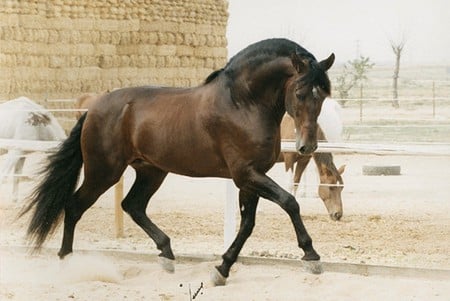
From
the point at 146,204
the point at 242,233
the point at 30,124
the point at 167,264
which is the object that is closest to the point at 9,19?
the point at 30,124

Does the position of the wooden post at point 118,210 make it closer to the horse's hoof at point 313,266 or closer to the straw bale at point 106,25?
the horse's hoof at point 313,266

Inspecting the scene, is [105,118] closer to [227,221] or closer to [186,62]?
[227,221]

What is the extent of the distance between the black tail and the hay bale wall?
6223 mm

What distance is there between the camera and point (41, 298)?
5289mm

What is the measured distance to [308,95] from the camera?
5152 millimetres

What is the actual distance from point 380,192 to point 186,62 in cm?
498

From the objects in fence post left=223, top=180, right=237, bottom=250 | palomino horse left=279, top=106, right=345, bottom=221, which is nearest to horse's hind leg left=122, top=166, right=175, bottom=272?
fence post left=223, top=180, right=237, bottom=250

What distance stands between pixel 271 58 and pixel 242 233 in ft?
2.99

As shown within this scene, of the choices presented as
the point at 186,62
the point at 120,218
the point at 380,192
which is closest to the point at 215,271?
the point at 120,218

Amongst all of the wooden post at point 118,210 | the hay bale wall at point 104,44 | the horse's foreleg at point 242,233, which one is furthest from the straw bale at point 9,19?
the horse's foreleg at point 242,233

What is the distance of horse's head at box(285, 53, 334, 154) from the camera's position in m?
5.14

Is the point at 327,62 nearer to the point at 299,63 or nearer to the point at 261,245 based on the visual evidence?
the point at 299,63

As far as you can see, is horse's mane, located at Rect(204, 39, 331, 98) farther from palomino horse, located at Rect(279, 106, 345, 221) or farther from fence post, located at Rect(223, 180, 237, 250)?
palomino horse, located at Rect(279, 106, 345, 221)

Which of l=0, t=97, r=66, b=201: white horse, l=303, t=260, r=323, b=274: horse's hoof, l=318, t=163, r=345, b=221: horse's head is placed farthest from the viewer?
l=0, t=97, r=66, b=201: white horse
